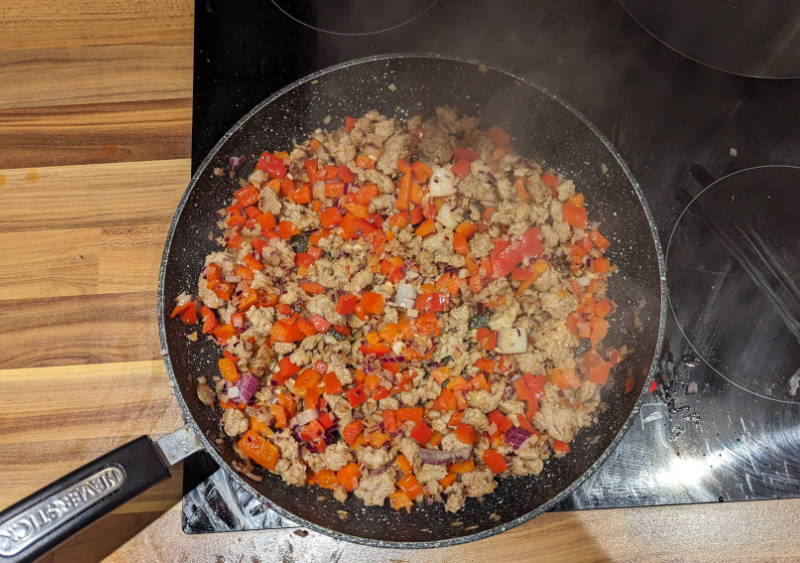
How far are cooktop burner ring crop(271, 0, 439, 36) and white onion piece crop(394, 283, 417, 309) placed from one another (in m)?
0.83

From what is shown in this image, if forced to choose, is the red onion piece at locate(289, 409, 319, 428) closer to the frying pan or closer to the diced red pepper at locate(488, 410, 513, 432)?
the frying pan

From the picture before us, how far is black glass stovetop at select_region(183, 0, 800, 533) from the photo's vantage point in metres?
1.60

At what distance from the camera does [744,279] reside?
1637 mm

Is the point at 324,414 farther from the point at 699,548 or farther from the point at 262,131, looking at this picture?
the point at 699,548

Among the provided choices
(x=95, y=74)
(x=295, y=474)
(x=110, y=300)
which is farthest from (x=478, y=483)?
(x=95, y=74)

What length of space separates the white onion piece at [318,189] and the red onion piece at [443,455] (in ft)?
2.79

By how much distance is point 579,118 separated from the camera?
1578 millimetres

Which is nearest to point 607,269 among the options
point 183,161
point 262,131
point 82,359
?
point 262,131

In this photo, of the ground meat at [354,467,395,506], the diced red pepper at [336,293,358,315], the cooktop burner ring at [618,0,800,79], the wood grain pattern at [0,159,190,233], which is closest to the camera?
the cooktop burner ring at [618,0,800,79]

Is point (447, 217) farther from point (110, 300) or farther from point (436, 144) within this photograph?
point (110, 300)

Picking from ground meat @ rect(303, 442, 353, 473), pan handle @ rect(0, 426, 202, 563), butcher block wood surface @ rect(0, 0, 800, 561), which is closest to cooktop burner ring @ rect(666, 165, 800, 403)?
butcher block wood surface @ rect(0, 0, 800, 561)

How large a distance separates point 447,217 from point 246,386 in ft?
2.62

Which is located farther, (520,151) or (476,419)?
(520,151)

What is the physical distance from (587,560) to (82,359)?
5.41 ft
